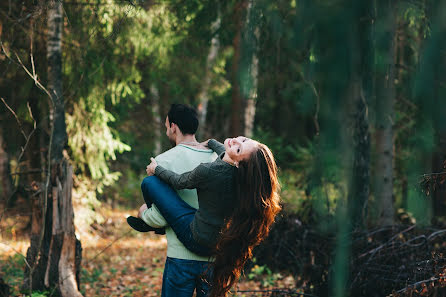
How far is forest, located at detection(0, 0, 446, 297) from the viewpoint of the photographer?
3.81ft

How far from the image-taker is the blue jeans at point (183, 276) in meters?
2.95

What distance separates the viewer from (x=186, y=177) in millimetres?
2785

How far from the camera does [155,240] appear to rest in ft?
32.6

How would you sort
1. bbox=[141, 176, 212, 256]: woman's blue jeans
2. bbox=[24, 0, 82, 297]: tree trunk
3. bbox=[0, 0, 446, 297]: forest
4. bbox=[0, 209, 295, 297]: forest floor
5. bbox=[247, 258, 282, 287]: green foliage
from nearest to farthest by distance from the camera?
bbox=[0, 0, 446, 297]: forest
bbox=[141, 176, 212, 256]: woman's blue jeans
bbox=[24, 0, 82, 297]: tree trunk
bbox=[0, 209, 295, 297]: forest floor
bbox=[247, 258, 282, 287]: green foliage

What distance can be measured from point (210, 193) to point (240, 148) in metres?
0.32

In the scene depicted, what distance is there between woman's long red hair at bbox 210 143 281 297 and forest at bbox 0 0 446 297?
341 mm

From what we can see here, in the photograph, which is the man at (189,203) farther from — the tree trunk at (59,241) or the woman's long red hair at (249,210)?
the tree trunk at (59,241)

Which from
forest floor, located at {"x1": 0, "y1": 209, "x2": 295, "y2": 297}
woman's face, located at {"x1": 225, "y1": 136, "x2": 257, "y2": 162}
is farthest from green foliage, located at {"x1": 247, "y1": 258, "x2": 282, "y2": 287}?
woman's face, located at {"x1": 225, "y1": 136, "x2": 257, "y2": 162}

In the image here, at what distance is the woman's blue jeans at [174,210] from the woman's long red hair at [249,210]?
0.15 metres

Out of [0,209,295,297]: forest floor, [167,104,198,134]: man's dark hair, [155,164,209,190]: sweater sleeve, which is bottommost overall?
[0,209,295,297]: forest floor

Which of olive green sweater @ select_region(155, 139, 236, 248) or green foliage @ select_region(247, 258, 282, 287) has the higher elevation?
olive green sweater @ select_region(155, 139, 236, 248)

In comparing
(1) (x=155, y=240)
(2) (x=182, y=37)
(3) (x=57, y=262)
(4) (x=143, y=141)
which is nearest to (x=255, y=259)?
(3) (x=57, y=262)

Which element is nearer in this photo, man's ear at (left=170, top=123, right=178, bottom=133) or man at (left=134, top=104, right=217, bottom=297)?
man at (left=134, top=104, right=217, bottom=297)

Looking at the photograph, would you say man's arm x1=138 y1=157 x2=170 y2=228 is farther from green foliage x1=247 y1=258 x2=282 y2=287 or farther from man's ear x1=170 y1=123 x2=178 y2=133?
green foliage x1=247 y1=258 x2=282 y2=287
